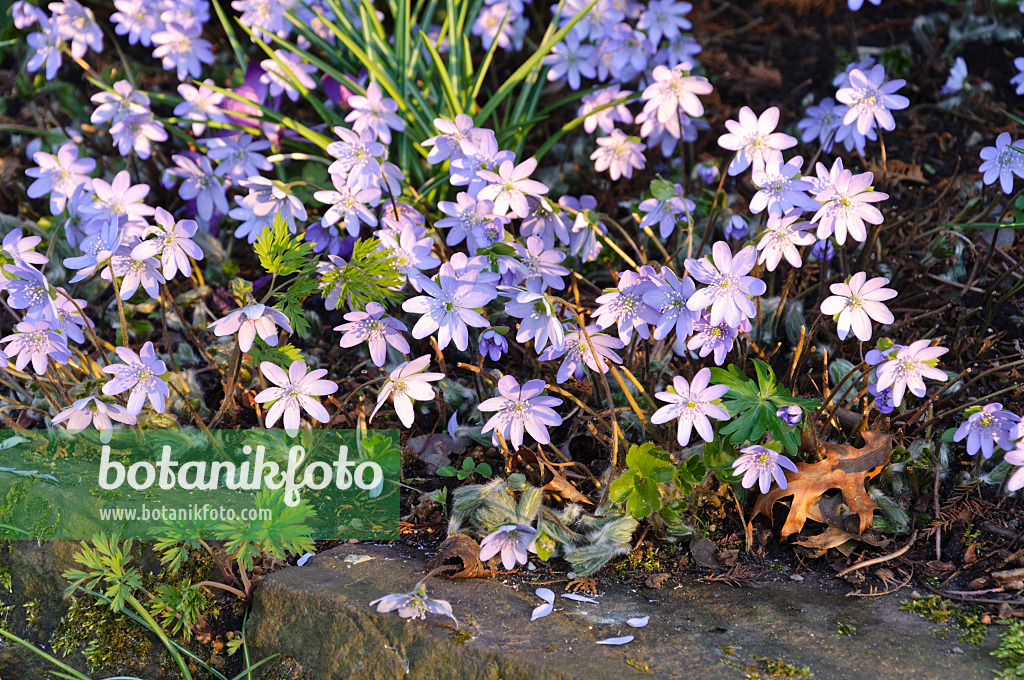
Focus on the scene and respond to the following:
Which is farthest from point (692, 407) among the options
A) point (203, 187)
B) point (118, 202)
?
point (203, 187)

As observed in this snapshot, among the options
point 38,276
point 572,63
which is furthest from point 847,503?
point 38,276

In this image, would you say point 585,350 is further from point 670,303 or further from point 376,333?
point 376,333

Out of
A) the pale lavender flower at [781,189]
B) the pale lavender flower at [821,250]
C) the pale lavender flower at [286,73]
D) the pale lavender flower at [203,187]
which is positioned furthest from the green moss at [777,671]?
the pale lavender flower at [286,73]

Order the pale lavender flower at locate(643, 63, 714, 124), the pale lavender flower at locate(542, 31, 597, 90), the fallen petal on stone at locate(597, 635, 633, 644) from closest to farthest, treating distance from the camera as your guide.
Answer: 1. the fallen petal on stone at locate(597, 635, 633, 644)
2. the pale lavender flower at locate(643, 63, 714, 124)
3. the pale lavender flower at locate(542, 31, 597, 90)

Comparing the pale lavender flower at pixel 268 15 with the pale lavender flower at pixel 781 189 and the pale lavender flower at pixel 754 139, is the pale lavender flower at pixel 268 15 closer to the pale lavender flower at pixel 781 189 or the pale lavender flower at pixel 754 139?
the pale lavender flower at pixel 754 139

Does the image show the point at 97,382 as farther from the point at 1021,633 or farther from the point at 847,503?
the point at 1021,633

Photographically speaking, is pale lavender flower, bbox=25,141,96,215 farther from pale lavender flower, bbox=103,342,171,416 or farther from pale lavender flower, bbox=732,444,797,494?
pale lavender flower, bbox=732,444,797,494

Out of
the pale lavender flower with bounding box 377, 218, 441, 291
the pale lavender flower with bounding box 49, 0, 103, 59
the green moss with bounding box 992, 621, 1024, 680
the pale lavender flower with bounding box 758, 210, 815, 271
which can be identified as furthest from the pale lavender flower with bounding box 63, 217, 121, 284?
the green moss with bounding box 992, 621, 1024, 680
